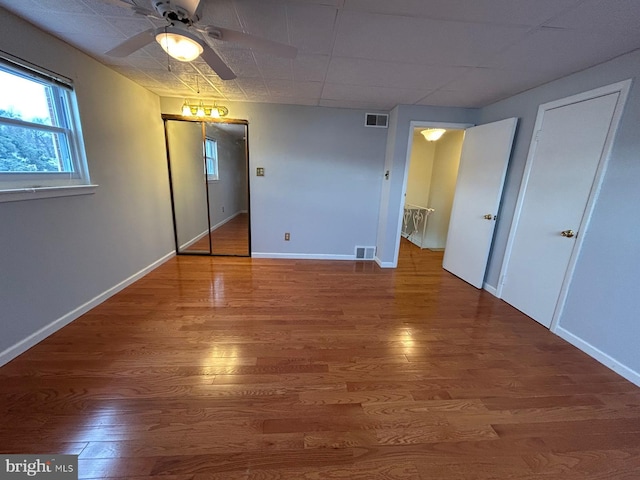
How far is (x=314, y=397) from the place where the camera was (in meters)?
1.53

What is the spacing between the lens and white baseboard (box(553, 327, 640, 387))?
5.76 ft

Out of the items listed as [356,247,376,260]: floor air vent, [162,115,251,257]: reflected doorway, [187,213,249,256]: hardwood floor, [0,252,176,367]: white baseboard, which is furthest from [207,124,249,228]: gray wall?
[0,252,176,367]: white baseboard

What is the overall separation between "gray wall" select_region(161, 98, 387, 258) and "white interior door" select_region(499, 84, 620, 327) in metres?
1.88

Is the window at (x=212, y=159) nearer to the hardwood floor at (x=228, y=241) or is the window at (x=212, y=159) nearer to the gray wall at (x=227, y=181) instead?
the gray wall at (x=227, y=181)

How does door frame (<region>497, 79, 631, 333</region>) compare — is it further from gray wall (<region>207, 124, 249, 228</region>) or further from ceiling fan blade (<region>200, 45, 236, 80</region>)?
gray wall (<region>207, 124, 249, 228</region>)

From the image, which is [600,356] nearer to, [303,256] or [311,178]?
[303,256]

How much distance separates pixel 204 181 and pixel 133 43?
298 cm

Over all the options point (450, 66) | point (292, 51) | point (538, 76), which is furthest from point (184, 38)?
point (538, 76)

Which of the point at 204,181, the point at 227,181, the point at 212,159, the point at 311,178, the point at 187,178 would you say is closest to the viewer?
the point at 311,178

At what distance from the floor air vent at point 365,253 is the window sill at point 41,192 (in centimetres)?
343

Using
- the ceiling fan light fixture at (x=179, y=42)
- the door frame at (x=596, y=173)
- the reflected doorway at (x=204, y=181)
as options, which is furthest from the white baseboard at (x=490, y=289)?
the ceiling fan light fixture at (x=179, y=42)

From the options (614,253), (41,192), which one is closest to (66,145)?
(41,192)

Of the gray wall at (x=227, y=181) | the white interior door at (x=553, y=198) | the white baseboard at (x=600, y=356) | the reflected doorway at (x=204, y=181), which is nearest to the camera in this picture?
the white baseboard at (x=600, y=356)

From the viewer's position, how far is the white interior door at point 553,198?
2.04 m
